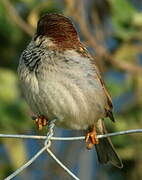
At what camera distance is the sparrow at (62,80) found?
2.83m

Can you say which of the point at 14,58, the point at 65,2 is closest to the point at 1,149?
the point at 14,58

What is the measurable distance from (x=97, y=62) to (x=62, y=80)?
39.1 inches

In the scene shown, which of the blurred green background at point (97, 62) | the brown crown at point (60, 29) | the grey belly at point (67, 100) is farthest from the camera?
the blurred green background at point (97, 62)

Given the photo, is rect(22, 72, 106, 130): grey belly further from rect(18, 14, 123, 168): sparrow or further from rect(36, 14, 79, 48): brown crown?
rect(36, 14, 79, 48): brown crown

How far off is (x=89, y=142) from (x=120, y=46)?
112 centimetres

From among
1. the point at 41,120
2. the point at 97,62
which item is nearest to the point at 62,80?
the point at 41,120

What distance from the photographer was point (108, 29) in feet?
13.6

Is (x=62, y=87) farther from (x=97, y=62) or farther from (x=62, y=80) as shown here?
(x=97, y=62)

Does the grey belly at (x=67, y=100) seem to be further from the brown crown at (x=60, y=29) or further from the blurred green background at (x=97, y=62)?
the blurred green background at (x=97, y=62)

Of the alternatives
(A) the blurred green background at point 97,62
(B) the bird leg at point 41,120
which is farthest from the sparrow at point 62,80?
(A) the blurred green background at point 97,62

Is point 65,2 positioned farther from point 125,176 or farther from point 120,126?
point 125,176

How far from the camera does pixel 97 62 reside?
379 centimetres

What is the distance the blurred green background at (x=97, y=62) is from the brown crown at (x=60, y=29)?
0.58 m

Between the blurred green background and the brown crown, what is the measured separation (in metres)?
0.58
